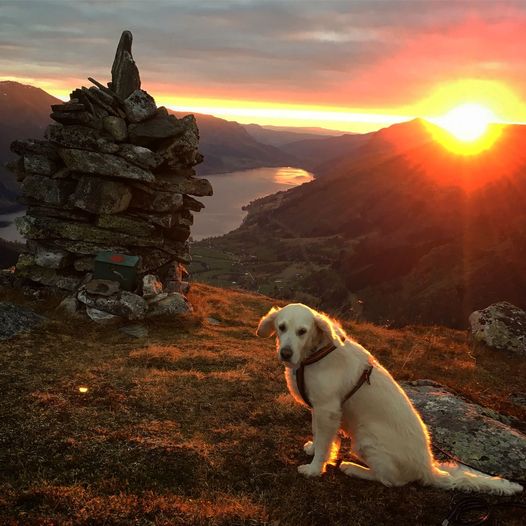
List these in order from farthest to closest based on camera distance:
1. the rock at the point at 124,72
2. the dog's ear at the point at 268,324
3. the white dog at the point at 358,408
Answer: the rock at the point at 124,72, the dog's ear at the point at 268,324, the white dog at the point at 358,408

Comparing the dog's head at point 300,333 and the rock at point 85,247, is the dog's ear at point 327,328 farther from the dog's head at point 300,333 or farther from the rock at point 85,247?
the rock at point 85,247

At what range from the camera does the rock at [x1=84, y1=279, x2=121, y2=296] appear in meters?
17.4

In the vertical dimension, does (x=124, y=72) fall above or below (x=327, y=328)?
above

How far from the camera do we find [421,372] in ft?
51.5

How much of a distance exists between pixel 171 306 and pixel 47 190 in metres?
7.41

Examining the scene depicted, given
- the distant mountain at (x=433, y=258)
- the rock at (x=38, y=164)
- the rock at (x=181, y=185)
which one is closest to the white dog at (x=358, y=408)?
the rock at (x=181, y=185)

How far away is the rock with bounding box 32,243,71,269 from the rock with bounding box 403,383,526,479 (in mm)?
15011

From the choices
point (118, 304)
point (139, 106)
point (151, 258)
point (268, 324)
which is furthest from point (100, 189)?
point (268, 324)

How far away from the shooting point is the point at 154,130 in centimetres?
2059

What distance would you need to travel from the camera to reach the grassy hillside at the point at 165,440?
613cm

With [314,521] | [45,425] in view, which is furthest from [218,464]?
[45,425]

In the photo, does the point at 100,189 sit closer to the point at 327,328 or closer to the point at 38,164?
the point at 38,164

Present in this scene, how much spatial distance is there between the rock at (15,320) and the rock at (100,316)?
5.25 ft

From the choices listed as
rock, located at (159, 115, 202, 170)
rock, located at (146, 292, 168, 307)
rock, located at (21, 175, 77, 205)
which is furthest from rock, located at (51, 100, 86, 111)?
rock, located at (146, 292, 168, 307)
